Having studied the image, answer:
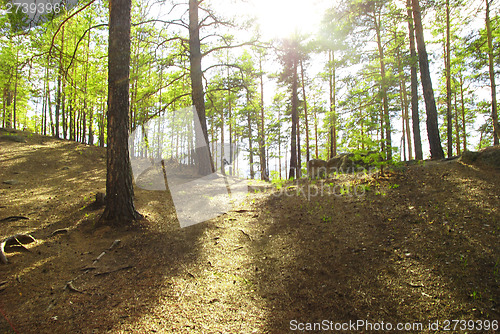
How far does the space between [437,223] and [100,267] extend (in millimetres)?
6325

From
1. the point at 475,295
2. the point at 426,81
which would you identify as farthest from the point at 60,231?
the point at 426,81

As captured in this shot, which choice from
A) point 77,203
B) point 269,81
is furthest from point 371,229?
point 269,81

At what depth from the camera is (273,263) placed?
13.4 ft

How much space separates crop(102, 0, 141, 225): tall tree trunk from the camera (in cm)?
551

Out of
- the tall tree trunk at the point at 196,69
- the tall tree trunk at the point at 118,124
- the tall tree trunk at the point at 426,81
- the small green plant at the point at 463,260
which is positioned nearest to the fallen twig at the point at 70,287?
the tall tree trunk at the point at 118,124

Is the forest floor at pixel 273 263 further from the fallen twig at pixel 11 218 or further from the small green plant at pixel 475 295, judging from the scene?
the fallen twig at pixel 11 218

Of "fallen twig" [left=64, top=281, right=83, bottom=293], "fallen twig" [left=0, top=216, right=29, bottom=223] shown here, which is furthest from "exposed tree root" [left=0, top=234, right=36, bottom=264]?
"fallen twig" [left=64, top=281, right=83, bottom=293]

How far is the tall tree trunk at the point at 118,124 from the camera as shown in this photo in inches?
217

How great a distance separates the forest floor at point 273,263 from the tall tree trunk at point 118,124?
53 cm

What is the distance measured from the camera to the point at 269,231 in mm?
5250

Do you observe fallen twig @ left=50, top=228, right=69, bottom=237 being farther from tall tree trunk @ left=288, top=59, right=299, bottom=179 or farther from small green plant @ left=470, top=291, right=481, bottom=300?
tall tree trunk @ left=288, top=59, right=299, bottom=179

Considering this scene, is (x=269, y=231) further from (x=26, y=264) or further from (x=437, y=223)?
Result: (x=26, y=264)

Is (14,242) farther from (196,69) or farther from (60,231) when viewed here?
(196,69)

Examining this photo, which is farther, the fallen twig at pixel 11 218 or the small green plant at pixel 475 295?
the fallen twig at pixel 11 218
